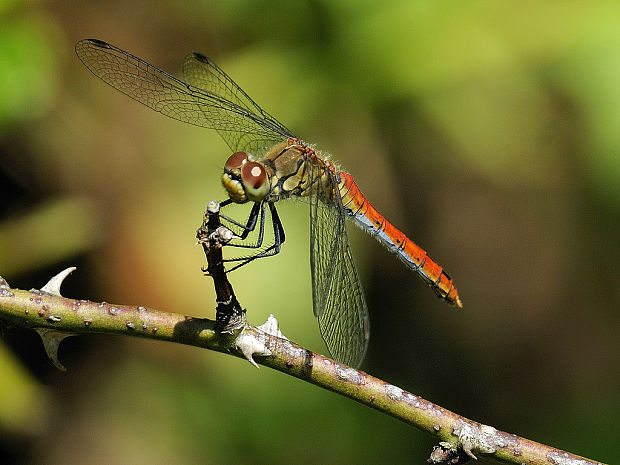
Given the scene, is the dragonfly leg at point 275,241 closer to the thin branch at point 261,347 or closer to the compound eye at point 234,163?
the compound eye at point 234,163

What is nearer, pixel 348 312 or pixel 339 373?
pixel 339 373

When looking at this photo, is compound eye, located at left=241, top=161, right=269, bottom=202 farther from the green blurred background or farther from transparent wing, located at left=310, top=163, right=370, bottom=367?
the green blurred background

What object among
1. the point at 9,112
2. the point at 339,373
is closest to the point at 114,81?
the point at 9,112

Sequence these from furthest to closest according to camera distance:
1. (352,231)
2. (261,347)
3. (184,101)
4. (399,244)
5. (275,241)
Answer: (352,231), (399,244), (184,101), (275,241), (261,347)

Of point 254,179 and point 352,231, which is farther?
point 352,231

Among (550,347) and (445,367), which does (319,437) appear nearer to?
(445,367)

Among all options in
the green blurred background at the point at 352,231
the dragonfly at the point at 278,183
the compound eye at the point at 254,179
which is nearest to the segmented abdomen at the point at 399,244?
the dragonfly at the point at 278,183

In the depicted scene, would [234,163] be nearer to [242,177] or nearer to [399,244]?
[242,177]

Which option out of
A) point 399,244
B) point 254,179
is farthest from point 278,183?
point 399,244
